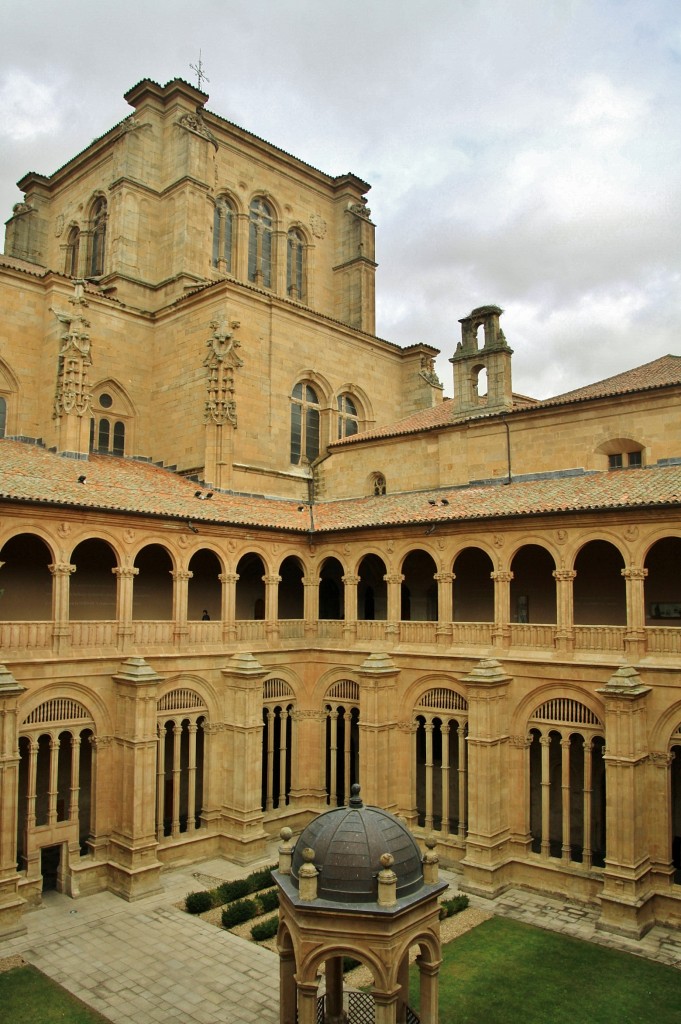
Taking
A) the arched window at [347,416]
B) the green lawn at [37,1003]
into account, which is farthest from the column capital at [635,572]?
the arched window at [347,416]

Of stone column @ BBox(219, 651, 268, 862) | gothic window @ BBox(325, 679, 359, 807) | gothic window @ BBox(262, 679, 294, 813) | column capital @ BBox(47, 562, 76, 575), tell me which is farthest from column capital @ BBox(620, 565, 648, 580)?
column capital @ BBox(47, 562, 76, 575)

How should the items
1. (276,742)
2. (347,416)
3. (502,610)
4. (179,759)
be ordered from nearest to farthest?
1. (502,610)
2. (179,759)
3. (276,742)
4. (347,416)

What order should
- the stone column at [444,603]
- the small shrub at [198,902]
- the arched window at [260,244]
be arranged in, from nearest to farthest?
the small shrub at [198,902], the stone column at [444,603], the arched window at [260,244]

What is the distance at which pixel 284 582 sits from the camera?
95.9 ft

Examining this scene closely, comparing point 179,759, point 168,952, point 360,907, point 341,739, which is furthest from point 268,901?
point 360,907

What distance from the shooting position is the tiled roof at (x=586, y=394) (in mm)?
23297

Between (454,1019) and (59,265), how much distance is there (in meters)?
33.6

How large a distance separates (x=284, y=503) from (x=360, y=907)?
64.7 feet

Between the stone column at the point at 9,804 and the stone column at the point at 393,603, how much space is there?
1035cm

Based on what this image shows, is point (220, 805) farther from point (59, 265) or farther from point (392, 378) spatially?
point (59, 265)

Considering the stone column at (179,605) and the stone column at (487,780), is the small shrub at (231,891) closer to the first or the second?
the stone column at (487,780)

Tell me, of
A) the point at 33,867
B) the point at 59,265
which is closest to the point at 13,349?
the point at 59,265

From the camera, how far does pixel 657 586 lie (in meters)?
21.9

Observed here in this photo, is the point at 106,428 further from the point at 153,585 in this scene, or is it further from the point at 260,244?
the point at 260,244
